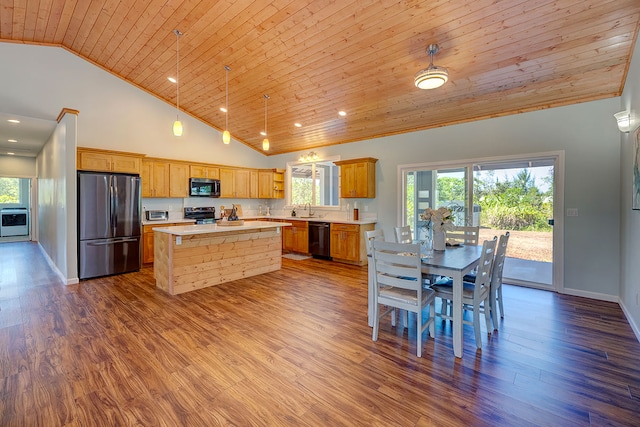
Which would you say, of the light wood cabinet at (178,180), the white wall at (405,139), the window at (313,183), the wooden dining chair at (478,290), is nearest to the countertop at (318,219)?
the white wall at (405,139)

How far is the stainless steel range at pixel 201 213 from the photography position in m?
6.76

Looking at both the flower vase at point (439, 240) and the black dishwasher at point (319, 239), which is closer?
the flower vase at point (439, 240)

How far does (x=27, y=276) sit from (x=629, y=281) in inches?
345

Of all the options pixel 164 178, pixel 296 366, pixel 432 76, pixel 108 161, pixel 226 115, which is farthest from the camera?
pixel 226 115

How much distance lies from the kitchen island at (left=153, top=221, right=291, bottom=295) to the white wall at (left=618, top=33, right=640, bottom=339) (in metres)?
4.70

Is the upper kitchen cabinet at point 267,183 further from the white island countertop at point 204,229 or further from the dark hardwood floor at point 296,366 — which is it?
the dark hardwood floor at point 296,366

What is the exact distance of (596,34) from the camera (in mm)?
2906

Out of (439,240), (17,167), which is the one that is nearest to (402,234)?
(439,240)

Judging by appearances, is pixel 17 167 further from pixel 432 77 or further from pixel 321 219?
pixel 432 77

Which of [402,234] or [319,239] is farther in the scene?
[319,239]

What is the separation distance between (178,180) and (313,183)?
3.17m

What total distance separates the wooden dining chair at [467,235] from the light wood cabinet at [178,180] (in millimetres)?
5610

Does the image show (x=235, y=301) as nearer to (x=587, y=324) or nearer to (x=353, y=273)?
(x=353, y=273)

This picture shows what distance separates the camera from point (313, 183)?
24.4ft
